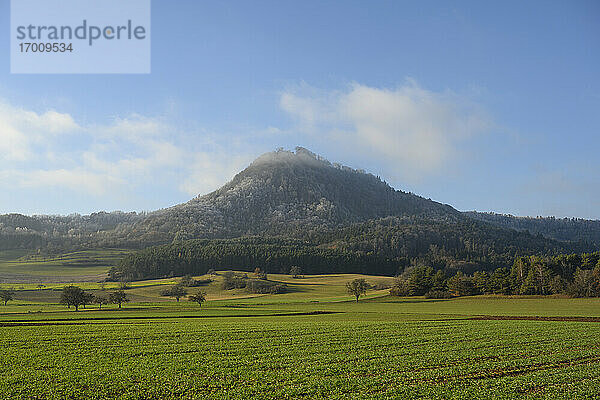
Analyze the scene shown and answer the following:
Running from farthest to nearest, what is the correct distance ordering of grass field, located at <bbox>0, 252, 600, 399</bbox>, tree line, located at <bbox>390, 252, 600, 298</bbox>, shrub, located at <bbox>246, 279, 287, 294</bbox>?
shrub, located at <bbox>246, 279, 287, 294</bbox> → tree line, located at <bbox>390, 252, 600, 298</bbox> → grass field, located at <bbox>0, 252, 600, 399</bbox>

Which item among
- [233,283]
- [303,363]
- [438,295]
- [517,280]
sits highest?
[303,363]

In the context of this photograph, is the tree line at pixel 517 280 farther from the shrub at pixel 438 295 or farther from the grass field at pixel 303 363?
the grass field at pixel 303 363

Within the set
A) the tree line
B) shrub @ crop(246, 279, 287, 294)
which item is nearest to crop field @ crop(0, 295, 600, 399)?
the tree line

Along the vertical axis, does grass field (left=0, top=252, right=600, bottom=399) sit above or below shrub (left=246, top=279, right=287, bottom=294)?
above

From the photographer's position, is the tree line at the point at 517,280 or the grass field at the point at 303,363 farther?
the tree line at the point at 517,280

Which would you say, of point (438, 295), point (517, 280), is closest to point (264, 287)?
point (438, 295)

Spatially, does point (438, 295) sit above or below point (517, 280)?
below

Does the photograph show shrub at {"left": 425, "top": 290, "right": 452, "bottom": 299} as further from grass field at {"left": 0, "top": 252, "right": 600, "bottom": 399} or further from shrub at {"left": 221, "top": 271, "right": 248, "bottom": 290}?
grass field at {"left": 0, "top": 252, "right": 600, "bottom": 399}

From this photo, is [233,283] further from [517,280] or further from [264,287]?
[517,280]

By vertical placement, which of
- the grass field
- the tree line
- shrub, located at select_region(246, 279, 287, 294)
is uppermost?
the grass field

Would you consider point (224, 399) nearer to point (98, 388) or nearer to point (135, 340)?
point (98, 388)

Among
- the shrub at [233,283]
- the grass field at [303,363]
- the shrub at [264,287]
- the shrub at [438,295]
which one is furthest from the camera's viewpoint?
the shrub at [233,283]

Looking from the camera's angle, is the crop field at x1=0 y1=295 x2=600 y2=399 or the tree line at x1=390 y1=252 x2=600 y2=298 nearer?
the crop field at x1=0 y1=295 x2=600 y2=399

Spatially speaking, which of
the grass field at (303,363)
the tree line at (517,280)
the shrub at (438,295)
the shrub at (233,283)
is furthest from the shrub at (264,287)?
the grass field at (303,363)
